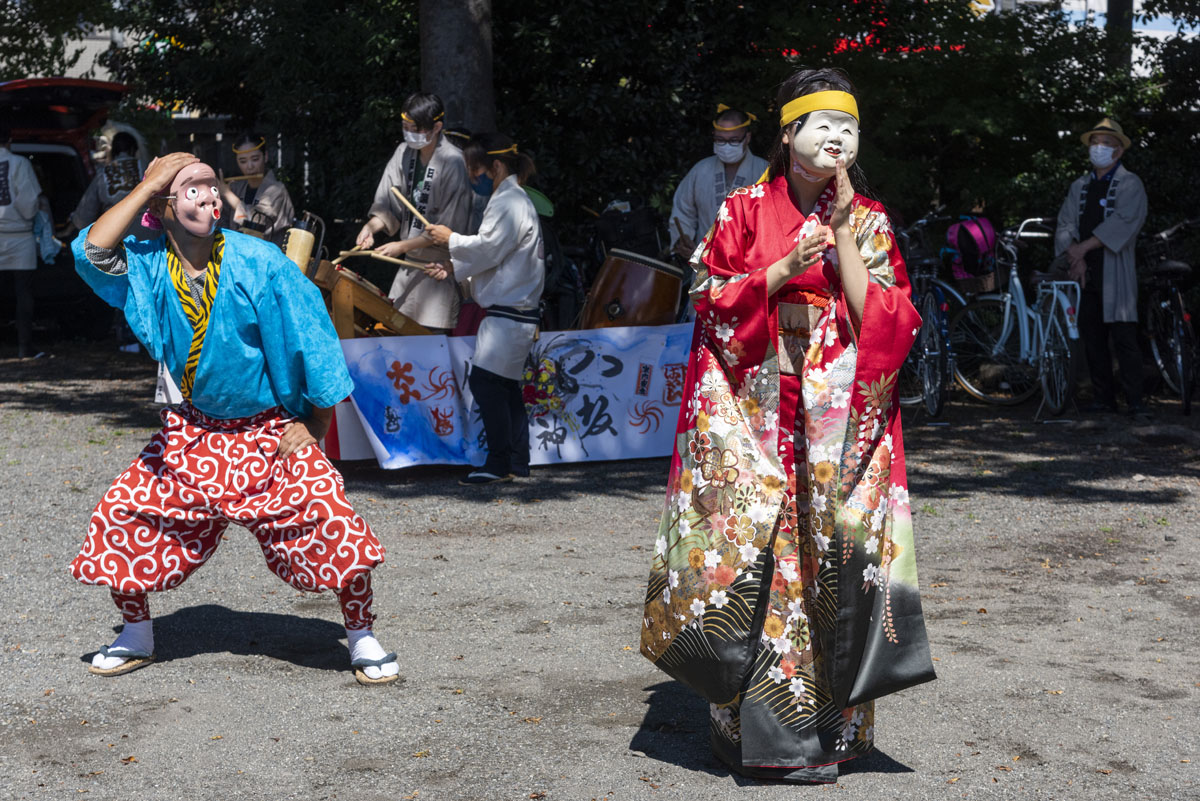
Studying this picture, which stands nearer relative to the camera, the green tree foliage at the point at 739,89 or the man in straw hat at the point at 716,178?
the man in straw hat at the point at 716,178

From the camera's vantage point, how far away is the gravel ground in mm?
3898

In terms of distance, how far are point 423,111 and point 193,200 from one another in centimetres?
414

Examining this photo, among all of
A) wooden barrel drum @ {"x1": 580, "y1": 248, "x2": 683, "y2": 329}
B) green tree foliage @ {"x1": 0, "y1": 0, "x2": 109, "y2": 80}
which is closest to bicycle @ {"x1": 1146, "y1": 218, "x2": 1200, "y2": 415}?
wooden barrel drum @ {"x1": 580, "y1": 248, "x2": 683, "y2": 329}

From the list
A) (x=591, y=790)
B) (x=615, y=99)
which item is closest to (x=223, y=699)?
(x=591, y=790)

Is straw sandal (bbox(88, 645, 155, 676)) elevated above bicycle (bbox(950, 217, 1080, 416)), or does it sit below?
below

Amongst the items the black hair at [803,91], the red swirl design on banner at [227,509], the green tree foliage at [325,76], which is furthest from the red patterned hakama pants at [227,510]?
the green tree foliage at [325,76]

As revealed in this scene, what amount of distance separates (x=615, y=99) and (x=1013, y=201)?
3201 millimetres

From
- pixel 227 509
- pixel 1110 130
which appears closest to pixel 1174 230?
pixel 1110 130

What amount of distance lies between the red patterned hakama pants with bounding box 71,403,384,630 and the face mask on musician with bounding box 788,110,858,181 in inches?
71.2

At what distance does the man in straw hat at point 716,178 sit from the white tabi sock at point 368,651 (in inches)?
188

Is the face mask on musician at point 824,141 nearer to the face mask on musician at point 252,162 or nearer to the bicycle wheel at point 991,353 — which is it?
the face mask on musician at point 252,162

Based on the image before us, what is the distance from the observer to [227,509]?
4.57 metres

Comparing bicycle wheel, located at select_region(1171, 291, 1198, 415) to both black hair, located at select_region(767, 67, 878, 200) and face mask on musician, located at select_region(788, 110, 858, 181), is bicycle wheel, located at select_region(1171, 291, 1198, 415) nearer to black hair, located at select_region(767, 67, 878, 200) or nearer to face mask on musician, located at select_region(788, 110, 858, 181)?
black hair, located at select_region(767, 67, 878, 200)

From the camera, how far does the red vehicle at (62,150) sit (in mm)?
14359
